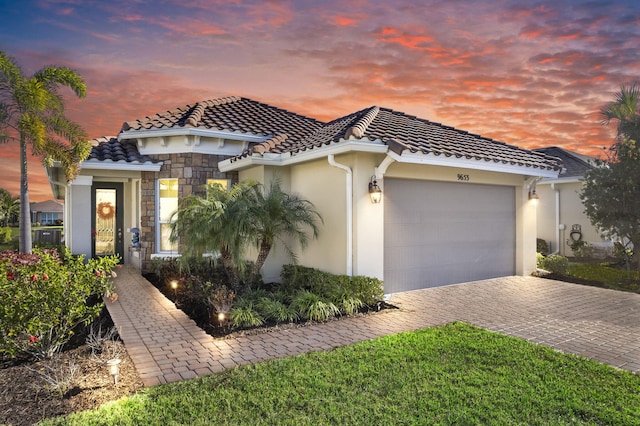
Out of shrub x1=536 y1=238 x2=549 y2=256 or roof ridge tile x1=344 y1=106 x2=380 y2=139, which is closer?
roof ridge tile x1=344 y1=106 x2=380 y2=139

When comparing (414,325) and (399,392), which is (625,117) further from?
(399,392)

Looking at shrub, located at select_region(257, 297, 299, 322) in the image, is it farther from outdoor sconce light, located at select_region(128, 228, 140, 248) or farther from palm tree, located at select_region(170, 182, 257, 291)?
outdoor sconce light, located at select_region(128, 228, 140, 248)

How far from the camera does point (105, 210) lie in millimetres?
13539

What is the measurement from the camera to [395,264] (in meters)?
9.09

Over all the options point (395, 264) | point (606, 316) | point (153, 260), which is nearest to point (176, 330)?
point (395, 264)

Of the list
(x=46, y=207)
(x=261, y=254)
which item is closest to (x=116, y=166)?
(x=261, y=254)

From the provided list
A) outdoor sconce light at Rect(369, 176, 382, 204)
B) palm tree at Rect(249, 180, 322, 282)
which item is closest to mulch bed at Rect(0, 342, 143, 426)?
palm tree at Rect(249, 180, 322, 282)

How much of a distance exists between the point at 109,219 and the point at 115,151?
2710mm

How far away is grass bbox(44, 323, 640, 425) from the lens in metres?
3.68

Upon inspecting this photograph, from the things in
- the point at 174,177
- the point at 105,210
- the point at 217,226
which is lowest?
the point at 217,226

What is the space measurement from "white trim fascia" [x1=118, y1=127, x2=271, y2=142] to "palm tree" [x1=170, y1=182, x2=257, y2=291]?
11.5ft

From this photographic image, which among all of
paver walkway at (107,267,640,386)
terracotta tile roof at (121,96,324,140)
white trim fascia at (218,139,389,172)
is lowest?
paver walkway at (107,267,640,386)

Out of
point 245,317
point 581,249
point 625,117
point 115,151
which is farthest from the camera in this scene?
point 581,249

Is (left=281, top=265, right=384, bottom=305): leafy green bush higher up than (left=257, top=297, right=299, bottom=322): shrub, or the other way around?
(left=281, top=265, right=384, bottom=305): leafy green bush
